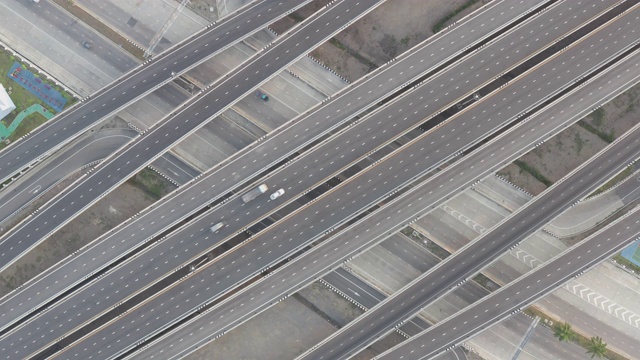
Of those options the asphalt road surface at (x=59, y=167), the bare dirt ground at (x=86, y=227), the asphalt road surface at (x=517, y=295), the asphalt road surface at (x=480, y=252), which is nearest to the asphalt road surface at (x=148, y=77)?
the asphalt road surface at (x=59, y=167)

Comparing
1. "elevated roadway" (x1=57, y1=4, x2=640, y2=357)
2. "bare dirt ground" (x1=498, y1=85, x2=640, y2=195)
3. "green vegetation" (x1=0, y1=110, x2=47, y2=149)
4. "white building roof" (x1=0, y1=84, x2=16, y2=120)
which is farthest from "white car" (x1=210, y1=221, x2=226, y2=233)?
"bare dirt ground" (x1=498, y1=85, x2=640, y2=195)

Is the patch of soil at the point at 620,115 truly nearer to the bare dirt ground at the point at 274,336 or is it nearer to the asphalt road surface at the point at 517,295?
the asphalt road surface at the point at 517,295

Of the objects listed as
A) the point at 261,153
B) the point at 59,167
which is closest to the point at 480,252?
the point at 261,153

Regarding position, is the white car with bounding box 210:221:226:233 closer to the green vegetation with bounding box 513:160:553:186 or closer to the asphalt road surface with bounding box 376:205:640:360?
the asphalt road surface with bounding box 376:205:640:360

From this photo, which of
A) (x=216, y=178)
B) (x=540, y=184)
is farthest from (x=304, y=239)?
(x=540, y=184)

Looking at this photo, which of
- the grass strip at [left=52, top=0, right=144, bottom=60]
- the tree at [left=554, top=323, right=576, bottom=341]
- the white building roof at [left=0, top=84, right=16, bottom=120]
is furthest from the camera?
the grass strip at [left=52, top=0, right=144, bottom=60]

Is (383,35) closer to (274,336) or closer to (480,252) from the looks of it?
(480,252)
